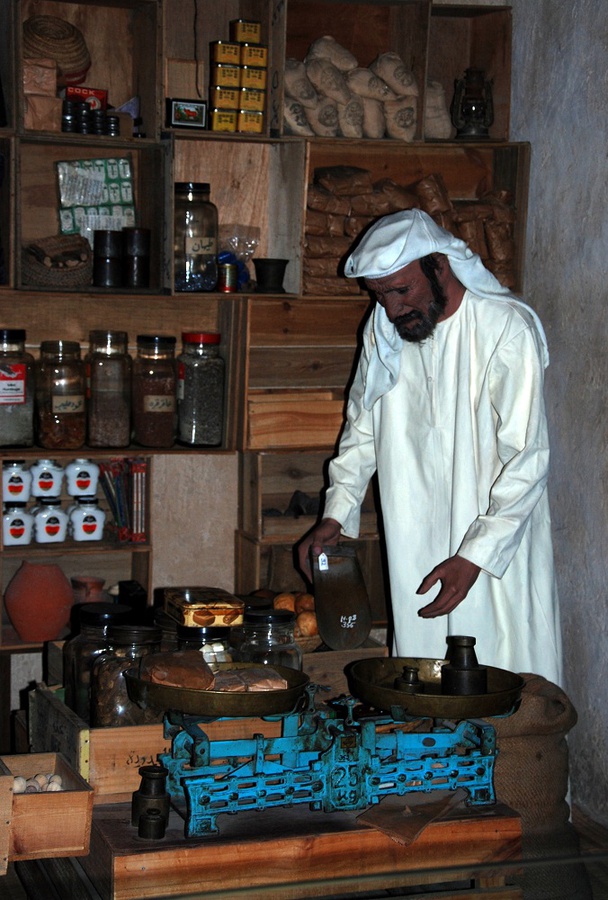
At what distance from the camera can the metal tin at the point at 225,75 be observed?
2.91 m

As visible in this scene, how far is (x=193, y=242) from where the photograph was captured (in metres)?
2.97

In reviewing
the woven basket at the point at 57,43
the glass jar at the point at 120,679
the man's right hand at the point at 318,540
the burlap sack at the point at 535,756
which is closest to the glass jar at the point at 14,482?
the man's right hand at the point at 318,540

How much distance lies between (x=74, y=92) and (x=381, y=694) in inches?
78.1

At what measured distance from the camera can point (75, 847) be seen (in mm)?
1474

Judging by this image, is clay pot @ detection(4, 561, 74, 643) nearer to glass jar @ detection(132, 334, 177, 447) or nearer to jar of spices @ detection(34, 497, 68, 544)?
jar of spices @ detection(34, 497, 68, 544)

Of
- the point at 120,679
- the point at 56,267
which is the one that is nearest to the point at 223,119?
the point at 56,267

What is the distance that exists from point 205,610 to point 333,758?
0.45 metres

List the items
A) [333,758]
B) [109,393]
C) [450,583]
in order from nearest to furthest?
[333,758], [450,583], [109,393]

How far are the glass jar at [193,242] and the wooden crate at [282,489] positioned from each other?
1.72 ft

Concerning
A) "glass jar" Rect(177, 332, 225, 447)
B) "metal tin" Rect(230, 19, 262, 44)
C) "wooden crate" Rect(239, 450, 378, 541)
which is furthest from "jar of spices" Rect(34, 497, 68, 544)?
"metal tin" Rect(230, 19, 262, 44)

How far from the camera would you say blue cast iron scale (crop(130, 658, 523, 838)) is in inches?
57.3

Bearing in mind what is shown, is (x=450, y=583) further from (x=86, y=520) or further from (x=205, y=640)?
(x=86, y=520)

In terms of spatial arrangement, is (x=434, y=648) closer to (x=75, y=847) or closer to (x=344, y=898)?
(x=75, y=847)

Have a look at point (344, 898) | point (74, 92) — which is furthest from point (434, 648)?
point (74, 92)
